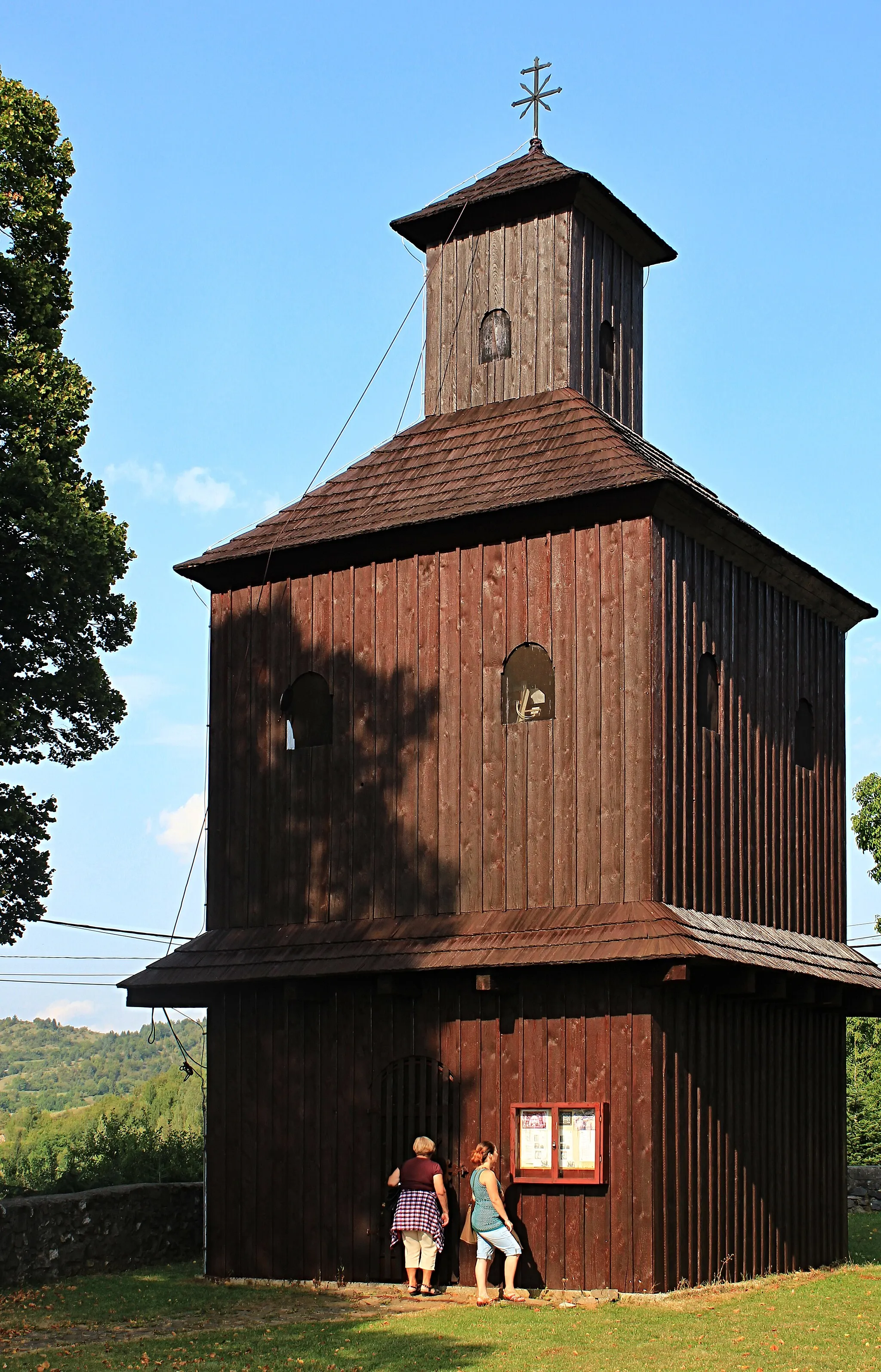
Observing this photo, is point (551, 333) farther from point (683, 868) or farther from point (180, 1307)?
point (180, 1307)

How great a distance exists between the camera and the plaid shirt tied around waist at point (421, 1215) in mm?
17906

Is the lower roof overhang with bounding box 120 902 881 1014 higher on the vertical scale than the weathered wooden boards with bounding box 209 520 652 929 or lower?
lower

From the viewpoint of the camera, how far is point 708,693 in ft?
63.9

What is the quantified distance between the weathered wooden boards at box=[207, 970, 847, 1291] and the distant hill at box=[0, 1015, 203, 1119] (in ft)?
348

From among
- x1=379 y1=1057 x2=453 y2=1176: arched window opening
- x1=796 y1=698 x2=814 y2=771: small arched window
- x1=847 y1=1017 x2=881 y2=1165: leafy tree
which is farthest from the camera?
x1=847 y1=1017 x2=881 y2=1165: leafy tree

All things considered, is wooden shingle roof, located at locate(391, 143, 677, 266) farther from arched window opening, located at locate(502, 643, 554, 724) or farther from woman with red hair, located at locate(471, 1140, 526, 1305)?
woman with red hair, located at locate(471, 1140, 526, 1305)

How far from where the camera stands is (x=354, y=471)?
22219 millimetres

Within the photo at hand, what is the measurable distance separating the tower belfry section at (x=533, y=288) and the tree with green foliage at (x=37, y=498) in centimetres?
504

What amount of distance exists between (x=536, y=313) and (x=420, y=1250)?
11.5 m

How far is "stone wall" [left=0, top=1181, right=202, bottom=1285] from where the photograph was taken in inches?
756

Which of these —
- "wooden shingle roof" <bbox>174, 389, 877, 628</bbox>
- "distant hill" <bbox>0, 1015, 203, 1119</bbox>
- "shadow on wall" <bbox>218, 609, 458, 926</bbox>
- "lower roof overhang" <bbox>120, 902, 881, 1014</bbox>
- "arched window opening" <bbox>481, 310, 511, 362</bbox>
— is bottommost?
"distant hill" <bbox>0, 1015, 203, 1119</bbox>

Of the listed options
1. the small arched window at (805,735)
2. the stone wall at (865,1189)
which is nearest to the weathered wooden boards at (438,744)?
the small arched window at (805,735)

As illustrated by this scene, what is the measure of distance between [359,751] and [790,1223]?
733 centimetres

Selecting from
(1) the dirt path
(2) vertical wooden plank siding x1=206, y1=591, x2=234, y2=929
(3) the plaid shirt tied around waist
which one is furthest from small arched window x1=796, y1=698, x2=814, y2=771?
(1) the dirt path
